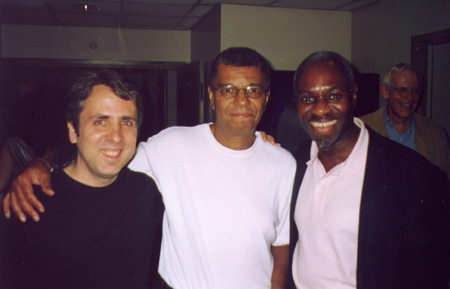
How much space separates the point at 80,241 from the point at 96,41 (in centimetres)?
537

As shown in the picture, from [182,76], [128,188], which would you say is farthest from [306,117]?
[182,76]

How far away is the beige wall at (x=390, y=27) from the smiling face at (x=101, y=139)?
10.8 ft

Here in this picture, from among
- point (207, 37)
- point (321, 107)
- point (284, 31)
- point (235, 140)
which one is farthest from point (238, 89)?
point (207, 37)

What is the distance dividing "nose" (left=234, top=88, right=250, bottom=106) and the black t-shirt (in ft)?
1.96

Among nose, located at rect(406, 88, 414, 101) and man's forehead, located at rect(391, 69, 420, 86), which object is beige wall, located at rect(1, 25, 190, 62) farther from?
nose, located at rect(406, 88, 414, 101)

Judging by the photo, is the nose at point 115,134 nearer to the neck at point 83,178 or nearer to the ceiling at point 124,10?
the neck at point 83,178

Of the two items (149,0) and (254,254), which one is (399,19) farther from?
(254,254)

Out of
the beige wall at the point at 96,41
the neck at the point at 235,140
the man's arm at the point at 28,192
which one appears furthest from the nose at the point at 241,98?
the beige wall at the point at 96,41

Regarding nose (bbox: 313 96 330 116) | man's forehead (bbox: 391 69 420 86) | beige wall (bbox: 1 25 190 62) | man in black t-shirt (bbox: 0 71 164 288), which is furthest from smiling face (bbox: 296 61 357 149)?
beige wall (bbox: 1 25 190 62)

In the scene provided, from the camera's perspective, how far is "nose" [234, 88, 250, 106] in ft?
5.18

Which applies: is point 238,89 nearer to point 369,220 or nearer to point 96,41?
point 369,220

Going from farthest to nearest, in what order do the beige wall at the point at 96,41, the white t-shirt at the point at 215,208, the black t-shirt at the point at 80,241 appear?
the beige wall at the point at 96,41 < the white t-shirt at the point at 215,208 < the black t-shirt at the point at 80,241

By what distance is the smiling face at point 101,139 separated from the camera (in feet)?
4.42

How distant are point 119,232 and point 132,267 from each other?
154 millimetres
